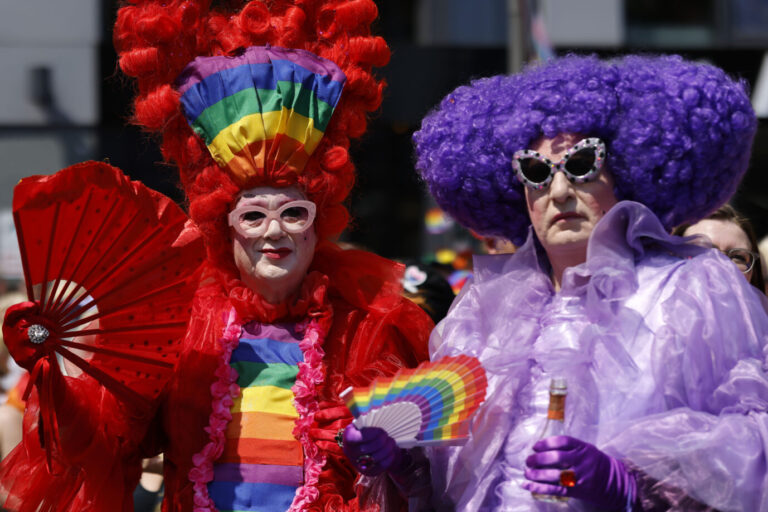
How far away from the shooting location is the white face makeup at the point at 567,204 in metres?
2.63

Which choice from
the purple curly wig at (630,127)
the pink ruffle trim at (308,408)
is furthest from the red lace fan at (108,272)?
the purple curly wig at (630,127)

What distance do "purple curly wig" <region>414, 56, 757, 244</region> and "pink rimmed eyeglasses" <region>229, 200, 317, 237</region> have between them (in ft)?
1.41

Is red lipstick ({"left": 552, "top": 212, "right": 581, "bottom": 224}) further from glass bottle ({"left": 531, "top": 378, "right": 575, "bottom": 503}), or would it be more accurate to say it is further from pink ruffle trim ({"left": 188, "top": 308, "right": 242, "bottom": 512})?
pink ruffle trim ({"left": 188, "top": 308, "right": 242, "bottom": 512})

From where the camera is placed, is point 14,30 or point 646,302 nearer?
point 646,302

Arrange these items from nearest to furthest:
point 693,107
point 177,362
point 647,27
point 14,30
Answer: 1. point 693,107
2. point 177,362
3. point 14,30
4. point 647,27

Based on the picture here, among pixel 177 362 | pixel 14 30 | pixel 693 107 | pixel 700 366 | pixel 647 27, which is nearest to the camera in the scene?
pixel 700 366

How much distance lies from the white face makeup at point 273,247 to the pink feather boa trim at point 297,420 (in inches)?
6.9

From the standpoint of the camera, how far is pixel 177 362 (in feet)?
10.0

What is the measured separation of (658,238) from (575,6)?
7801 mm

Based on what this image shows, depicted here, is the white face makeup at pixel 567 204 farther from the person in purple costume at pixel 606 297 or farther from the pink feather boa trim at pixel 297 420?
the pink feather boa trim at pixel 297 420

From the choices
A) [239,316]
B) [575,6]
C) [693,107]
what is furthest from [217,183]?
[575,6]

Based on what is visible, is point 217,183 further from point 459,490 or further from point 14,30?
point 14,30

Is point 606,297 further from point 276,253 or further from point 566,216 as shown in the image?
point 276,253

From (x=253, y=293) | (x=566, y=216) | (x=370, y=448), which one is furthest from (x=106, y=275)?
(x=566, y=216)
